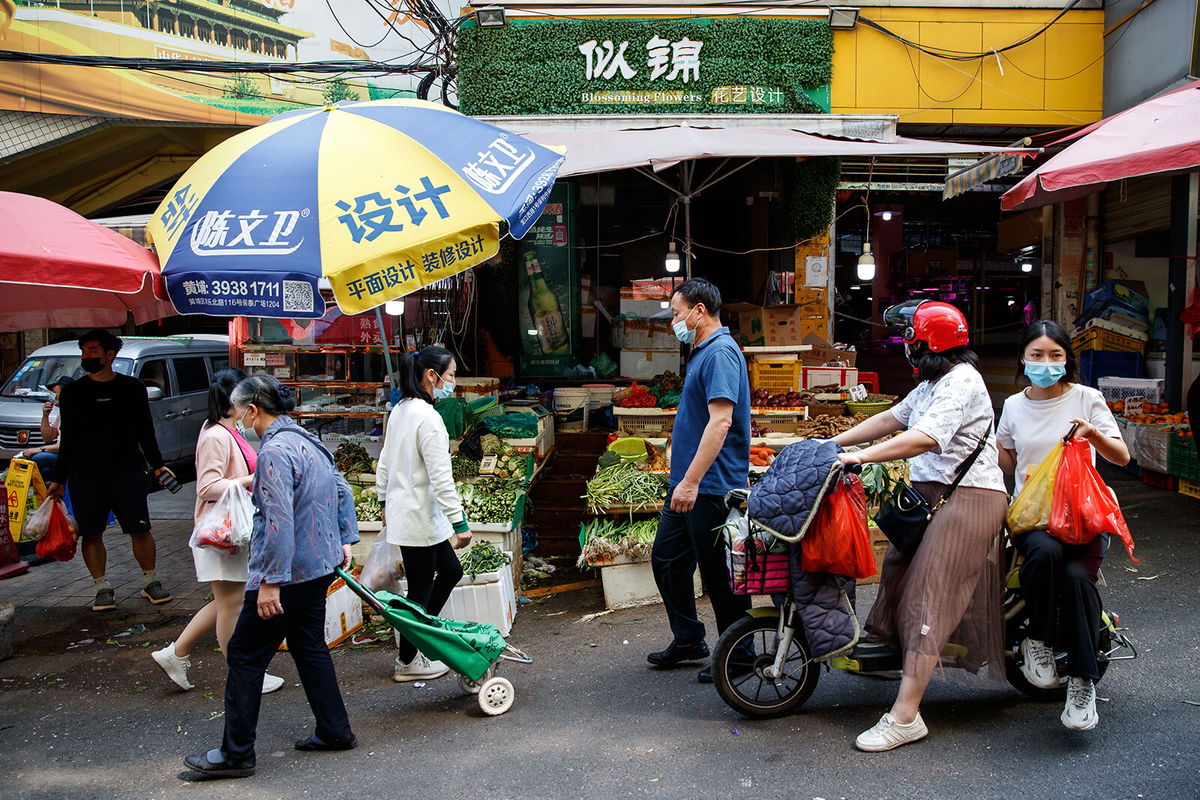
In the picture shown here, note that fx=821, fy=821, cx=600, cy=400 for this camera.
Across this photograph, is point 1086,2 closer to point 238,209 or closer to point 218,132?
point 238,209

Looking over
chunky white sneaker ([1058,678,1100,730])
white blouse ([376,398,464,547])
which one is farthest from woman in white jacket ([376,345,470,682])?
chunky white sneaker ([1058,678,1100,730])

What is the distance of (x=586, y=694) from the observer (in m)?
4.57

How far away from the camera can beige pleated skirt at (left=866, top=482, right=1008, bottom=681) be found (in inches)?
143

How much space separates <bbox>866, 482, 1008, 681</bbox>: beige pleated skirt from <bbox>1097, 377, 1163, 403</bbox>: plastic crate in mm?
7129

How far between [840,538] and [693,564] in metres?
1.14

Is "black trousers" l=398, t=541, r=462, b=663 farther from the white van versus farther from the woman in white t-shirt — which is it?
the white van

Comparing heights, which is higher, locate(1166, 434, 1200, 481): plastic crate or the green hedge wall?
the green hedge wall

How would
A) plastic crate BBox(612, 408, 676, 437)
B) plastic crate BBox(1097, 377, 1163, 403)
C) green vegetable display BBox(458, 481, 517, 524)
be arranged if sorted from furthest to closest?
plastic crate BBox(1097, 377, 1163, 403) → plastic crate BBox(612, 408, 676, 437) → green vegetable display BBox(458, 481, 517, 524)

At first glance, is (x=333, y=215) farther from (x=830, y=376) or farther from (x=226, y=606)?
(x=830, y=376)

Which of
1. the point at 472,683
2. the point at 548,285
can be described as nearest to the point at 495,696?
the point at 472,683

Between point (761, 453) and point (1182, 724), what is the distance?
363 centimetres

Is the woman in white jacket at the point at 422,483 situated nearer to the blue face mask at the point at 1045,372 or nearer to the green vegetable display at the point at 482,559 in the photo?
the green vegetable display at the point at 482,559

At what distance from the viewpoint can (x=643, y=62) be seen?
11391mm

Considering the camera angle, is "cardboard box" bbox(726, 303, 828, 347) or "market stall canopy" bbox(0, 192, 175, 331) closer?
"market stall canopy" bbox(0, 192, 175, 331)
